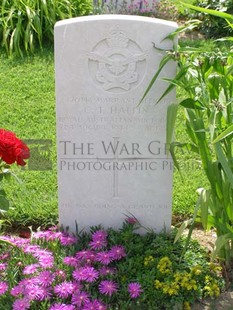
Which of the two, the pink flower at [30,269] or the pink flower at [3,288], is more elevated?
the pink flower at [30,269]

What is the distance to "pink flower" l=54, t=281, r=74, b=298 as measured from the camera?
323 cm

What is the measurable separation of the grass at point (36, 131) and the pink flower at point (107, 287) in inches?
26.8

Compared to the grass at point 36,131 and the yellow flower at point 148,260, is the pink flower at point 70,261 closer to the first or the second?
the yellow flower at point 148,260

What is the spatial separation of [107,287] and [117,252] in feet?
0.96

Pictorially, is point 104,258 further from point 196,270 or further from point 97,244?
point 196,270

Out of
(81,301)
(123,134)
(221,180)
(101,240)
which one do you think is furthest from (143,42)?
(81,301)

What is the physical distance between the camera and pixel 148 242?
12.3 ft

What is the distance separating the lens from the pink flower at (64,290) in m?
3.23

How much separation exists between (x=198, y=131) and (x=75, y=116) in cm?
79

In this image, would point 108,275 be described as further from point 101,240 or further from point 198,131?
point 198,131

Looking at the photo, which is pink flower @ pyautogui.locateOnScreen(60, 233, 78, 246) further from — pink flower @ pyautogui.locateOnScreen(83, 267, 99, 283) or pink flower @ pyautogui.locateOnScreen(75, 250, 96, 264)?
pink flower @ pyautogui.locateOnScreen(83, 267, 99, 283)

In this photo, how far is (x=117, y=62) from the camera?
3.47 meters

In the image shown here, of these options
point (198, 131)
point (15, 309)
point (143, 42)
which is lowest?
point (15, 309)

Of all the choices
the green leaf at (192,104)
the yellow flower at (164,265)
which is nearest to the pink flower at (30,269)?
the yellow flower at (164,265)
